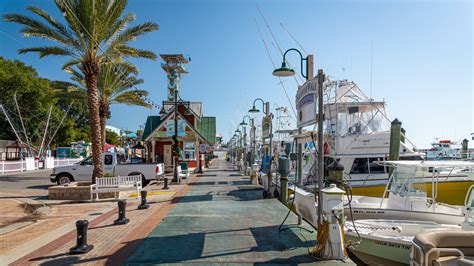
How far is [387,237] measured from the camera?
6.71 meters

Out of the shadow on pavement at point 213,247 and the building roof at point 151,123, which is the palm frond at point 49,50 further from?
the building roof at point 151,123

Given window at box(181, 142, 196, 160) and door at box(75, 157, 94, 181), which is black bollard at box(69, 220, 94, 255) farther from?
window at box(181, 142, 196, 160)

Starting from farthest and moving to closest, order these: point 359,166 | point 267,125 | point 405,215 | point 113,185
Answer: point 359,166
point 267,125
point 113,185
point 405,215

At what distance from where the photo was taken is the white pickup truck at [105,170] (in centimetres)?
1748

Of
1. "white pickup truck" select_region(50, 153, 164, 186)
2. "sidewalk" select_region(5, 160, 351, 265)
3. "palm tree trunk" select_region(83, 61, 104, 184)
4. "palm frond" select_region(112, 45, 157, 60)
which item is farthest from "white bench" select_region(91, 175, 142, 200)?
"palm frond" select_region(112, 45, 157, 60)

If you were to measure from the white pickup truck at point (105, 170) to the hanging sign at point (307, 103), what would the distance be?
40.4 ft

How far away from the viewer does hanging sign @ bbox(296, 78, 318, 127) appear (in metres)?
7.09

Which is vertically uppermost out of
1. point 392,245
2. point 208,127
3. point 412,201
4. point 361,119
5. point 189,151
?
point 208,127

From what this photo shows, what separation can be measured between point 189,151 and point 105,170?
13.2m

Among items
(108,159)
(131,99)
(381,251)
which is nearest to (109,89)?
(131,99)

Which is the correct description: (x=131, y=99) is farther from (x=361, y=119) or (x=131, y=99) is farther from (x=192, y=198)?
(x=361, y=119)

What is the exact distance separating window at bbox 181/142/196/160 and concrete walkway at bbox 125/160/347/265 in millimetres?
19597

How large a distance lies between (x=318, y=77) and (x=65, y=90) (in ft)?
72.8

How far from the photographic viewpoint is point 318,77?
651cm
